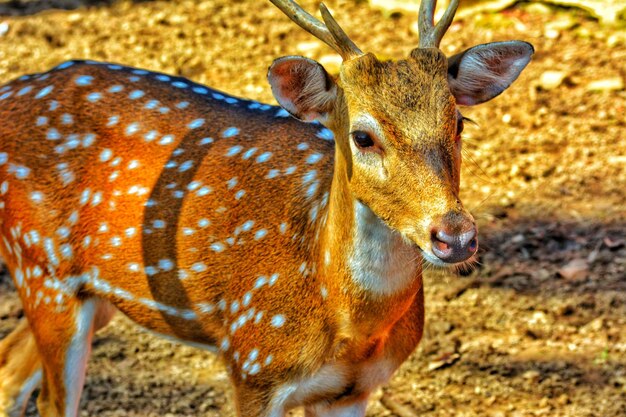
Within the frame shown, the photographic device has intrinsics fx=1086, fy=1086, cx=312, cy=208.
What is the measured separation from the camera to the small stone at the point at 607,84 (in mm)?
6902

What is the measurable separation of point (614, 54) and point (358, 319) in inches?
164

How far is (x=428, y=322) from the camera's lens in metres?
5.47

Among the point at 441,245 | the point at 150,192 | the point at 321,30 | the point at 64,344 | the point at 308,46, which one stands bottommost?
the point at 308,46

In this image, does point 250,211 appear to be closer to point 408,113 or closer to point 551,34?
point 408,113

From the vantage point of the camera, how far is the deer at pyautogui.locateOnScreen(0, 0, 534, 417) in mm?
3406

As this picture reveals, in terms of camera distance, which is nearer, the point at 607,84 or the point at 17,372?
the point at 17,372

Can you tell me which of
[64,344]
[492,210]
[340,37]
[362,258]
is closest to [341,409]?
[362,258]

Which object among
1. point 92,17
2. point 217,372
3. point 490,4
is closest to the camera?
point 217,372

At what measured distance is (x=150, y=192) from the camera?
4297 millimetres

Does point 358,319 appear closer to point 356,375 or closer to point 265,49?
point 356,375

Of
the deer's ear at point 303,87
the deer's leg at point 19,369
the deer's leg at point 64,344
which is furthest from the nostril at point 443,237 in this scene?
the deer's leg at point 19,369

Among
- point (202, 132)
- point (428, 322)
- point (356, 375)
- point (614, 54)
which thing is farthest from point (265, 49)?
point (356, 375)

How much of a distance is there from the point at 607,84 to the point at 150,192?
3.71 m

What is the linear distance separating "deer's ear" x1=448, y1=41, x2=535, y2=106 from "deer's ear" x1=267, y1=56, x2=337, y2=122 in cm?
42
